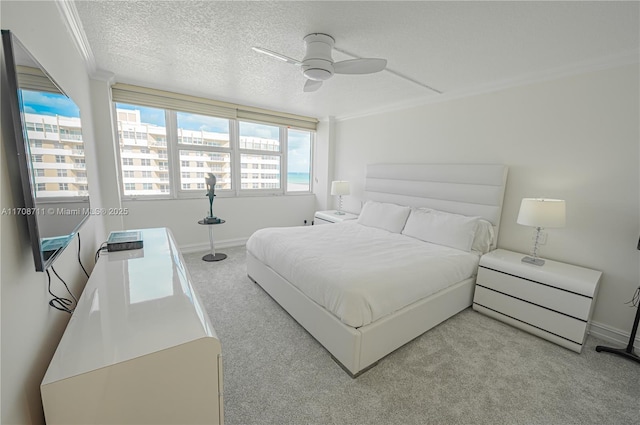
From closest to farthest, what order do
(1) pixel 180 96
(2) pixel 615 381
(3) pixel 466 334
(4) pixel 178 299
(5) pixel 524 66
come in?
(4) pixel 178 299 → (2) pixel 615 381 → (3) pixel 466 334 → (5) pixel 524 66 → (1) pixel 180 96

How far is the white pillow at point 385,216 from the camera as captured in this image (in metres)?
3.35

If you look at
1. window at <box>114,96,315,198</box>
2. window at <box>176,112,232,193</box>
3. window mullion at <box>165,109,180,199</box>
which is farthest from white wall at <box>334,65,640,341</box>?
window mullion at <box>165,109,180,199</box>

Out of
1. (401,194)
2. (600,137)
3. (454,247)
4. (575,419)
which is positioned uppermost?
(600,137)

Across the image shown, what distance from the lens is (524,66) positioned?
2354 millimetres

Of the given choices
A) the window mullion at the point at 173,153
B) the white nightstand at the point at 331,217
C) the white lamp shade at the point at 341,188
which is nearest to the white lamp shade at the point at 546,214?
the white nightstand at the point at 331,217

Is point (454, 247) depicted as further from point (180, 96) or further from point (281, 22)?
point (180, 96)

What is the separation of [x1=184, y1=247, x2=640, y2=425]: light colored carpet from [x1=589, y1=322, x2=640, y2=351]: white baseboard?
0.53ft

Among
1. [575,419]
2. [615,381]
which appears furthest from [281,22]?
[615,381]

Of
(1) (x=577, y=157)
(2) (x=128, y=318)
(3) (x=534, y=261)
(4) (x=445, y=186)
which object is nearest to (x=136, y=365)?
(2) (x=128, y=318)

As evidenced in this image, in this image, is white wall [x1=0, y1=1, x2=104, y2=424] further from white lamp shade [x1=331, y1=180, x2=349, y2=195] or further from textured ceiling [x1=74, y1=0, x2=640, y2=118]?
white lamp shade [x1=331, y1=180, x2=349, y2=195]

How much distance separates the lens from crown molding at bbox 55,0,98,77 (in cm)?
163

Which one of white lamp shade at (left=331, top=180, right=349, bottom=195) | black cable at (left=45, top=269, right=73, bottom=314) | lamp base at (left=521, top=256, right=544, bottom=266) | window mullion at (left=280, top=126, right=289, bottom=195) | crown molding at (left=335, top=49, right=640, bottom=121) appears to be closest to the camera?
black cable at (left=45, top=269, right=73, bottom=314)

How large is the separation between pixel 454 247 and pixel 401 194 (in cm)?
119

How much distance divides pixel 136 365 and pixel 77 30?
2.44 metres
